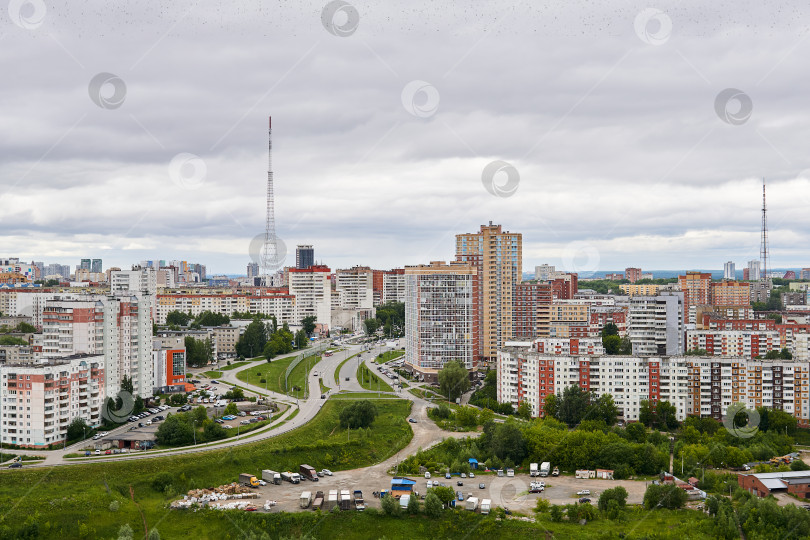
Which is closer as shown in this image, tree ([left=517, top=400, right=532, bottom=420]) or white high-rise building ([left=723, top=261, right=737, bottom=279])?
tree ([left=517, top=400, right=532, bottom=420])

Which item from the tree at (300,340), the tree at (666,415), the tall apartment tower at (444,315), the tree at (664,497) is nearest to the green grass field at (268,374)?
the tall apartment tower at (444,315)

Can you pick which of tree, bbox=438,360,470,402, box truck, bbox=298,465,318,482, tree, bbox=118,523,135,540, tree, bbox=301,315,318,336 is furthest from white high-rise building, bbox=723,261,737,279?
tree, bbox=118,523,135,540

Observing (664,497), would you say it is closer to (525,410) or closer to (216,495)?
(525,410)

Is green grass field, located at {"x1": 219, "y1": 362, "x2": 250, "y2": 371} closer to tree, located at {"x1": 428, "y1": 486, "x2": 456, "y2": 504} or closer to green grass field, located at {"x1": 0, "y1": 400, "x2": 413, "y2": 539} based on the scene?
green grass field, located at {"x1": 0, "y1": 400, "x2": 413, "y2": 539}

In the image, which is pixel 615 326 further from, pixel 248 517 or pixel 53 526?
pixel 53 526

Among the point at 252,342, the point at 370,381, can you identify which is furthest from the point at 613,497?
the point at 252,342

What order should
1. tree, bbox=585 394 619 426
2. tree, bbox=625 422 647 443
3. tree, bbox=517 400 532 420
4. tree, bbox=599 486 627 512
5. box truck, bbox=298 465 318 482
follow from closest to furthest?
tree, bbox=599 486 627 512
box truck, bbox=298 465 318 482
tree, bbox=625 422 647 443
tree, bbox=585 394 619 426
tree, bbox=517 400 532 420

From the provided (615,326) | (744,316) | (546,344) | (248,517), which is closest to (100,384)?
(248,517)
